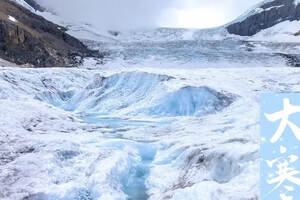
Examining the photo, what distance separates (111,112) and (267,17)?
317ft

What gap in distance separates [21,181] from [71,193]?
4.18 ft

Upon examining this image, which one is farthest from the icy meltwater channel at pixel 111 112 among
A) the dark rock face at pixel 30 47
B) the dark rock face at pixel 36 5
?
the dark rock face at pixel 36 5

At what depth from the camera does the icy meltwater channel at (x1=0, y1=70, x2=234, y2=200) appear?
12.0 meters

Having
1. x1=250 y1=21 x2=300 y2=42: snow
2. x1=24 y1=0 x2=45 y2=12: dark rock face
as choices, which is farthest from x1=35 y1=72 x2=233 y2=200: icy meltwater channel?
x1=24 y1=0 x2=45 y2=12: dark rock face

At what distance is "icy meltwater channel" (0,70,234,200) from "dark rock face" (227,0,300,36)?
88.2m

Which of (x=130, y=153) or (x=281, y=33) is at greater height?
(x=281, y=33)

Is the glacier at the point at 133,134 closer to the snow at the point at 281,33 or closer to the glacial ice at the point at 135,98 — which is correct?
the glacial ice at the point at 135,98

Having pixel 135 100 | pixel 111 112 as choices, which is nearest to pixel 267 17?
pixel 135 100

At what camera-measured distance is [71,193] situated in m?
10.9

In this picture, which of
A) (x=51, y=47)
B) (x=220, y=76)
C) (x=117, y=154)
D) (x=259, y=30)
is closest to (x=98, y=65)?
(x=51, y=47)

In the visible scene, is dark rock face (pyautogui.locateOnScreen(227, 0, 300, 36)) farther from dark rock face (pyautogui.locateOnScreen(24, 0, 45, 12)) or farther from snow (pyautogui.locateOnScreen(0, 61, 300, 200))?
snow (pyautogui.locateOnScreen(0, 61, 300, 200))

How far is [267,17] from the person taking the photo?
116 m

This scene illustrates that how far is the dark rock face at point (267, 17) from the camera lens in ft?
370

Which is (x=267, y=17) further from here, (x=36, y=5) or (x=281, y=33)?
(x=36, y=5)
